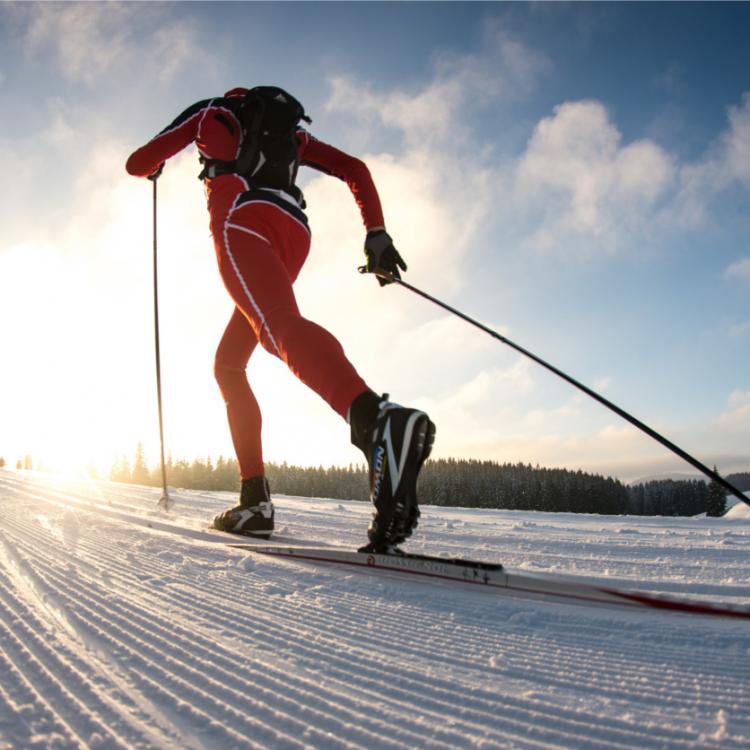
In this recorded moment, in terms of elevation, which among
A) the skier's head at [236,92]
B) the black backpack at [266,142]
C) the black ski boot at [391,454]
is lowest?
the black ski boot at [391,454]

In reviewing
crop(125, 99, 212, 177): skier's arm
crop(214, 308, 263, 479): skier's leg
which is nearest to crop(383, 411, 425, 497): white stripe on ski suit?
crop(214, 308, 263, 479): skier's leg

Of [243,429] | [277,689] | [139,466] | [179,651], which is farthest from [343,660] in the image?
[139,466]

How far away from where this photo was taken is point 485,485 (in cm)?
7019

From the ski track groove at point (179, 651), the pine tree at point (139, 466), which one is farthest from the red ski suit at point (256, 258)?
the pine tree at point (139, 466)

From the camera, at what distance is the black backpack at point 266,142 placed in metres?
2.62

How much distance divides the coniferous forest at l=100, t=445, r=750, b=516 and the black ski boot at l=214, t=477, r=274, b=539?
59.8 m

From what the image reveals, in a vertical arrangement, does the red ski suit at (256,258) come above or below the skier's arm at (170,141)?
below

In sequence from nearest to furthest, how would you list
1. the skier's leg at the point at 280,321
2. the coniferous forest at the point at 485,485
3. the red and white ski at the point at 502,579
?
the red and white ski at the point at 502,579 < the skier's leg at the point at 280,321 < the coniferous forest at the point at 485,485

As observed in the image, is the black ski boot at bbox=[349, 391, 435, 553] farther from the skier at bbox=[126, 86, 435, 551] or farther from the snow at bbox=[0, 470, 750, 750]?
the snow at bbox=[0, 470, 750, 750]

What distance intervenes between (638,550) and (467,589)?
1160 millimetres

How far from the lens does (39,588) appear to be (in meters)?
1.39

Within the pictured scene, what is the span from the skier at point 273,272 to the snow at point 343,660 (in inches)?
16.1

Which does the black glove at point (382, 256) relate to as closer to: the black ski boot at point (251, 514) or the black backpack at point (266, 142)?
the black backpack at point (266, 142)

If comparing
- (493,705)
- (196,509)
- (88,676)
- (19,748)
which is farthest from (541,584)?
(196,509)
